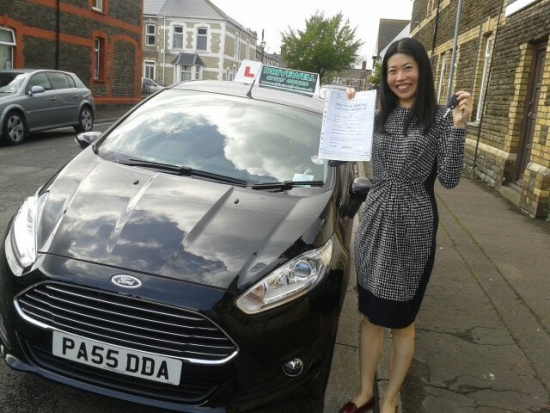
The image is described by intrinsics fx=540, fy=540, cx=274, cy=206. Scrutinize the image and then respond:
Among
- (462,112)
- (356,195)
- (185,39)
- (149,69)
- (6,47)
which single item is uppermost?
(185,39)

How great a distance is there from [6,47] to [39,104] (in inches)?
292

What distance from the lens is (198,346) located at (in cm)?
222

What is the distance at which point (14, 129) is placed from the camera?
11.0 meters

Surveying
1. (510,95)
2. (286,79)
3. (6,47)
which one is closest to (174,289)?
(286,79)

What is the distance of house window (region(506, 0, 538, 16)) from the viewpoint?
897 cm

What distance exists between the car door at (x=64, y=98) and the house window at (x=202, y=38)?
39.3 m

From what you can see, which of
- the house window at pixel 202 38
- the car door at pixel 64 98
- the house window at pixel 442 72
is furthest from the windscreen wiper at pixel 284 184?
the house window at pixel 202 38

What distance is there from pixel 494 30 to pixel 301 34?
41831 millimetres

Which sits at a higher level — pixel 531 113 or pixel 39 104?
pixel 531 113

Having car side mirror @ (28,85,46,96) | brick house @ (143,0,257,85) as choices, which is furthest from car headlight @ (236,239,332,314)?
brick house @ (143,0,257,85)

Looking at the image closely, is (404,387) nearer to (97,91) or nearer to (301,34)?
(97,91)

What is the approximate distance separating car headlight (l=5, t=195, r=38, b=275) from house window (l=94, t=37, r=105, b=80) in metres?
22.5

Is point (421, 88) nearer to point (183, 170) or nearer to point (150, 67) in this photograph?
point (183, 170)

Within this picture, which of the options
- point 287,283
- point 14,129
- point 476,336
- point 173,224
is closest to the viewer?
point 287,283
